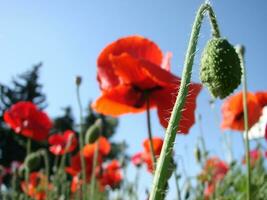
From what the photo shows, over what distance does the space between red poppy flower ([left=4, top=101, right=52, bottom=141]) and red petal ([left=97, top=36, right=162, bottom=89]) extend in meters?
1.57

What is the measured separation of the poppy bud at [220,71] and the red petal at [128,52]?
956 mm

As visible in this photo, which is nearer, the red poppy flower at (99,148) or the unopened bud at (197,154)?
the unopened bud at (197,154)

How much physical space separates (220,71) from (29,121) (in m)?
2.59

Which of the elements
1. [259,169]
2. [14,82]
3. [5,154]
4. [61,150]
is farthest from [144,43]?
[14,82]

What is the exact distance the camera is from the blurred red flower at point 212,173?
107 inches

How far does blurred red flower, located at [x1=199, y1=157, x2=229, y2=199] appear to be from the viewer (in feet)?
8.96

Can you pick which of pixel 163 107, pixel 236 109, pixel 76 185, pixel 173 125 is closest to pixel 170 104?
pixel 163 107

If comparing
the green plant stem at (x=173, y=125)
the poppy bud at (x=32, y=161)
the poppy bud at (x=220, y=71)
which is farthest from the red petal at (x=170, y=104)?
the poppy bud at (x=32, y=161)

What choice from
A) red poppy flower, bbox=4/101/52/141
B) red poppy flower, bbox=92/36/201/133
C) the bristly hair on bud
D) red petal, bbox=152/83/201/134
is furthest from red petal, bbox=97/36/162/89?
red poppy flower, bbox=4/101/52/141

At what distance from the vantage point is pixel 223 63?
852 millimetres

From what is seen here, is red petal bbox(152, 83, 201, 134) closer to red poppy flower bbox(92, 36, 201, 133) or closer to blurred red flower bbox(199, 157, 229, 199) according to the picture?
red poppy flower bbox(92, 36, 201, 133)

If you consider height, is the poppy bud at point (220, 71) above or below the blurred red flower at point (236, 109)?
below

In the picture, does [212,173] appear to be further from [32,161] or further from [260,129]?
[32,161]

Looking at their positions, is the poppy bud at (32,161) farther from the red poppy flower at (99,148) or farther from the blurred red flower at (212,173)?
the blurred red flower at (212,173)
